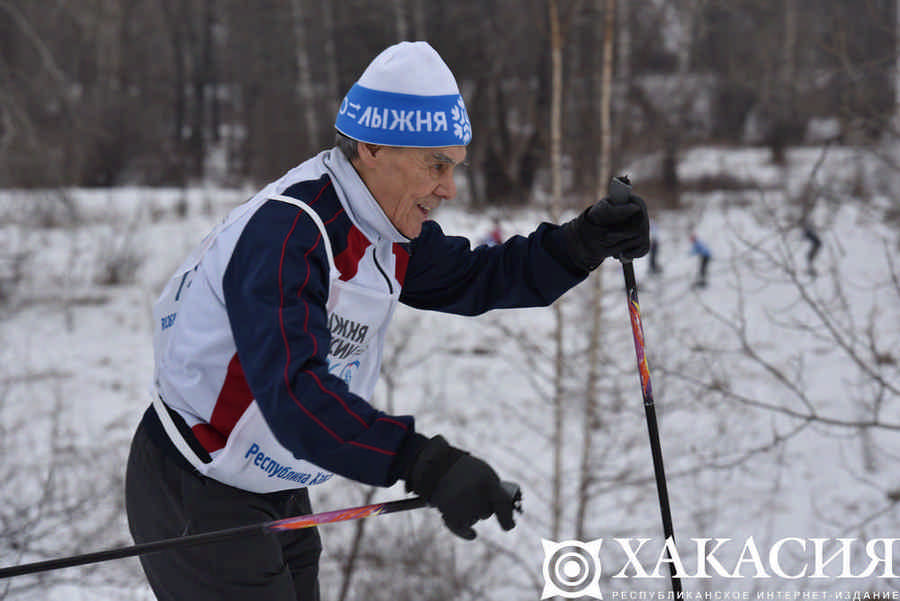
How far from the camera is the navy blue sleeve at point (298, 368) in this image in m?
1.49

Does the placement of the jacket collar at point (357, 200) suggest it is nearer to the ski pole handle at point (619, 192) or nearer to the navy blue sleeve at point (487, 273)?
the navy blue sleeve at point (487, 273)

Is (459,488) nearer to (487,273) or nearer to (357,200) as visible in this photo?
(357,200)

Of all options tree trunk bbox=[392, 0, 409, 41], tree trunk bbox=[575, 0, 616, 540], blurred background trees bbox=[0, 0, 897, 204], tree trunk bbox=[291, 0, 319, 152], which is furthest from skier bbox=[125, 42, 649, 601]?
tree trunk bbox=[291, 0, 319, 152]

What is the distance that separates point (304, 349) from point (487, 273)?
0.80m

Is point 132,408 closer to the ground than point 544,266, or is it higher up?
closer to the ground

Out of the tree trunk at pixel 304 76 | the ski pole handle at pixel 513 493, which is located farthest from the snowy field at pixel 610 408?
the tree trunk at pixel 304 76

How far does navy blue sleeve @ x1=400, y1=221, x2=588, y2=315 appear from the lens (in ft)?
7.04

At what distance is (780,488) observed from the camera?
24.5 feet

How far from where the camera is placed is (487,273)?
7.24 ft

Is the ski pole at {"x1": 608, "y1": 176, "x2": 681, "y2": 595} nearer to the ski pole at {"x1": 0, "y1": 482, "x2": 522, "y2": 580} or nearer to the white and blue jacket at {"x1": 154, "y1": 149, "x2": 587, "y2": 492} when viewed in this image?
the white and blue jacket at {"x1": 154, "y1": 149, "x2": 587, "y2": 492}

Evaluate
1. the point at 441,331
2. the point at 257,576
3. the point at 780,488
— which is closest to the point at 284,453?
the point at 257,576

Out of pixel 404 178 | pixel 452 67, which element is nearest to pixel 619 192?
pixel 404 178

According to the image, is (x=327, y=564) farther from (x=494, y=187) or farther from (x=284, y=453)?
(x=284, y=453)

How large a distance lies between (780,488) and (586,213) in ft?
20.3
